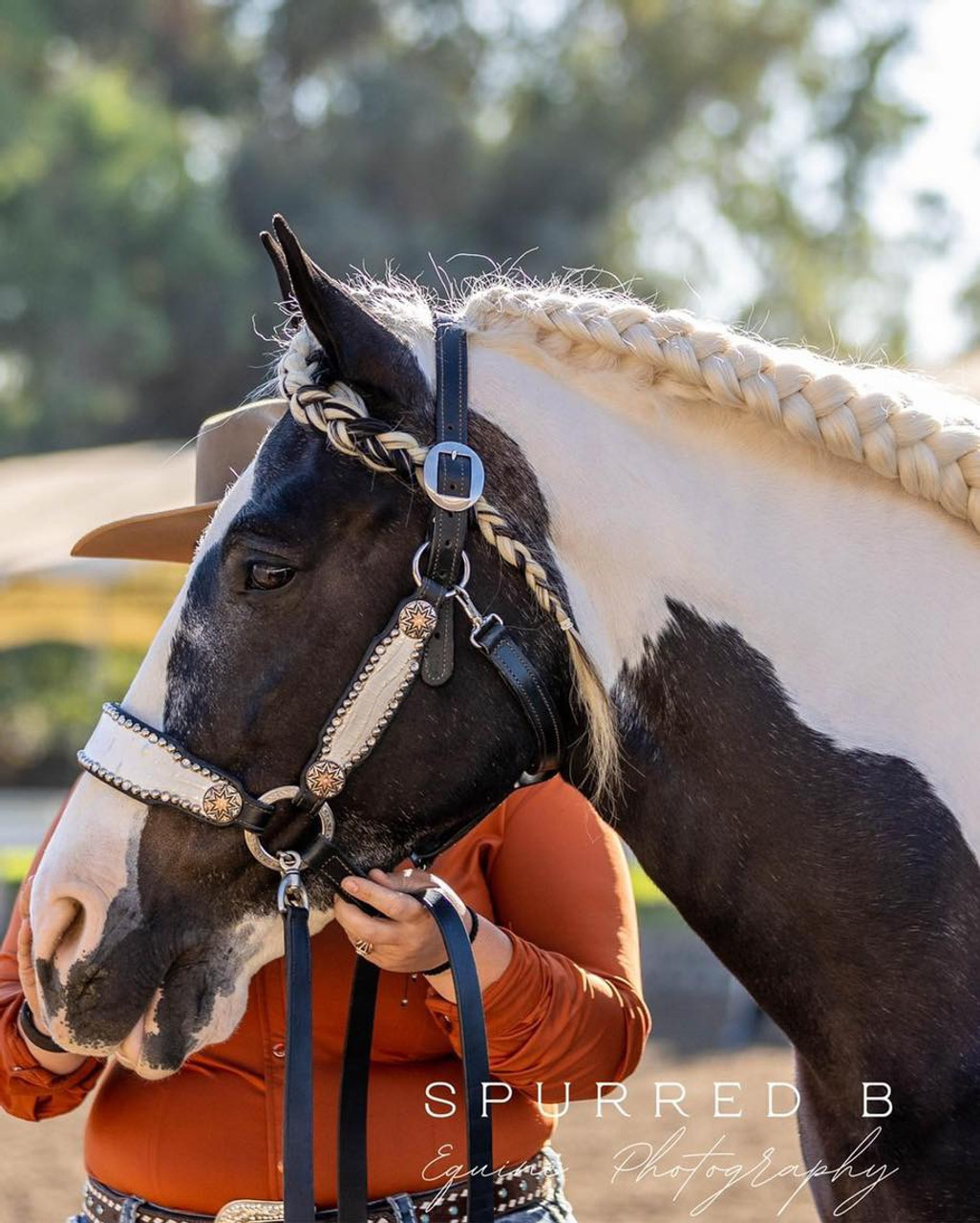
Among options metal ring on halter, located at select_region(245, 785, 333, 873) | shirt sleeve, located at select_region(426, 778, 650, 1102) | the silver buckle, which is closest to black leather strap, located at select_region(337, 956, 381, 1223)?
shirt sleeve, located at select_region(426, 778, 650, 1102)

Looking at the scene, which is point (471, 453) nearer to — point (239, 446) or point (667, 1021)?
point (239, 446)

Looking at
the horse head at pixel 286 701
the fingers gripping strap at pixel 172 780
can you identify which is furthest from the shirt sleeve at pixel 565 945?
the fingers gripping strap at pixel 172 780

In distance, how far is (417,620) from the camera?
1.98 meters

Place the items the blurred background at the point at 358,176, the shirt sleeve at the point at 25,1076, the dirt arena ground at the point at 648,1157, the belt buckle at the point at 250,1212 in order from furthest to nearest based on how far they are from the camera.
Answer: the blurred background at the point at 358,176, the dirt arena ground at the point at 648,1157, the shirt sleeve at the point at 25,1076, the belt buckle at the point at 250,1212

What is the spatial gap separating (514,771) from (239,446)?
0.97 meters

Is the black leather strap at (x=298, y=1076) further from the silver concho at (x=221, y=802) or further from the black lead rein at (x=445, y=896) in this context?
the silver concho at (x=221, y=802)

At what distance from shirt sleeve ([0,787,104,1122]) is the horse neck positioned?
3.30ft

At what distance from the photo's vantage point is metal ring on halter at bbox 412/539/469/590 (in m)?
1.99

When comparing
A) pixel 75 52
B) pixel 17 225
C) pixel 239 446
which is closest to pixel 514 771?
pixel 239 446

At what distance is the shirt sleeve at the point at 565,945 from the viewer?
7.43 ft

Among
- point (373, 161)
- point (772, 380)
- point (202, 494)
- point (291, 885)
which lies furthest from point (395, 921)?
point (373, 161)

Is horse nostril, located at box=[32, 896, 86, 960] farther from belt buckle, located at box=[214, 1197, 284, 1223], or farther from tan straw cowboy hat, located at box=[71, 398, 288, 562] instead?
tan straw cowboy hat, located at box=[71, 398, 288, 562]

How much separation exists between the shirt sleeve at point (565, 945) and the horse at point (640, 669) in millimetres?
329

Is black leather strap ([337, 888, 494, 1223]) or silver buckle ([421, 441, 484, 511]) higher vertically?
silver buckle ([421, 441, 484, 511])
